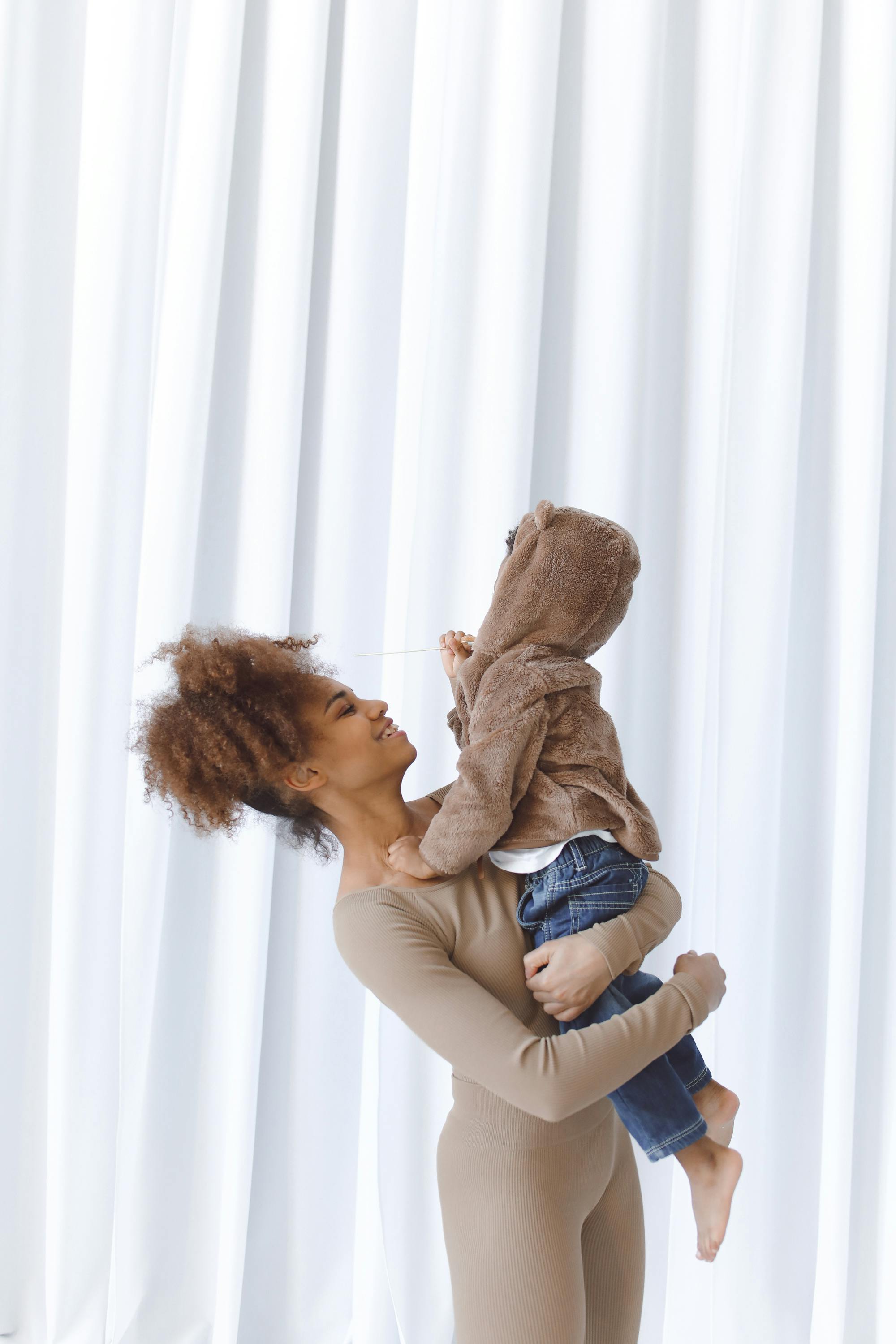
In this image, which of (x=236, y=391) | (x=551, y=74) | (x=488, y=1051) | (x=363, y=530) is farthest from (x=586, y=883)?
(x=551, y=74)

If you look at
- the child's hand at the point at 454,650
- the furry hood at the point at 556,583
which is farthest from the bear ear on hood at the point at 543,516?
the child's hand at the point at 454,650

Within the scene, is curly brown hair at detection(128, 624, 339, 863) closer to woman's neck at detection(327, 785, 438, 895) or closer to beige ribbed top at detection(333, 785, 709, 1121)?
woman's neck at detection(327, 785, 438, 895)

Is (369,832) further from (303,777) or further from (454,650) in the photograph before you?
(454,650)

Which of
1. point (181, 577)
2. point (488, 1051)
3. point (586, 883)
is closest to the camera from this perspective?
point (488, 1051)

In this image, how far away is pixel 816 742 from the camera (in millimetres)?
2016

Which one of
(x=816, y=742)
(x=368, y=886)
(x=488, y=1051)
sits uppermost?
(x=816, y=742)

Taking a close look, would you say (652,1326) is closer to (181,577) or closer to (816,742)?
(816,742)

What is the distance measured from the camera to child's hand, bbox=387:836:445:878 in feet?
3.90

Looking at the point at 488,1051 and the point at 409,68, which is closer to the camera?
the point at 488,1051

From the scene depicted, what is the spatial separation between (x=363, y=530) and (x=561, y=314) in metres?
0.59

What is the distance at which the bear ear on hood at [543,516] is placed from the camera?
125 cm

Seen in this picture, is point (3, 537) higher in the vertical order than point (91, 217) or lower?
lower

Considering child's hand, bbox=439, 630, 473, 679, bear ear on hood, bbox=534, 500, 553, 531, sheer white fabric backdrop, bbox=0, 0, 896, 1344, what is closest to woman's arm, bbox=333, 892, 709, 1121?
child's hand, bbox=439, 630, 473, 679

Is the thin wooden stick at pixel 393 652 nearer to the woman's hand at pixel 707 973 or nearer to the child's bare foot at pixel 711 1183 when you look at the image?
the woman's hand at pixel 707 973
